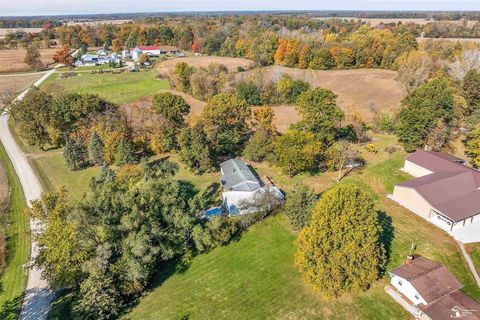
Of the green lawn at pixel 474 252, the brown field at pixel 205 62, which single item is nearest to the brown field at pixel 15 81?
the brown field at pixel 205 62

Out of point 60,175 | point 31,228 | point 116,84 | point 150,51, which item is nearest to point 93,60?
point 150,51

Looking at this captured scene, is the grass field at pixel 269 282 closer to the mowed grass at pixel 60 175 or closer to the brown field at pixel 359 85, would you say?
the mowed grass at pixel 60 175

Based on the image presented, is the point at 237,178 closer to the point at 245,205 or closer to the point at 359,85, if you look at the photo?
the point at 245,205

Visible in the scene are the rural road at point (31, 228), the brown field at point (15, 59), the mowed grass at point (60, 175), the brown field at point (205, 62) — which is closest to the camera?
the rural road at point (31, 228)

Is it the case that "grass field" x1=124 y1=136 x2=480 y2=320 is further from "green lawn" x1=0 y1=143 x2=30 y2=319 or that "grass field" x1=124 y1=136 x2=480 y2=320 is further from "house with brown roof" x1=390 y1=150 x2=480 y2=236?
"green lawn" x1=0 y1=143 x2=30 y2=319

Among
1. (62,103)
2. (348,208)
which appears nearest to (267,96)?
(62,103)

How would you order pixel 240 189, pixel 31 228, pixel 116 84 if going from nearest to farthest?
pixel 31 228 < pixel 240 189 < pixel 116 84
